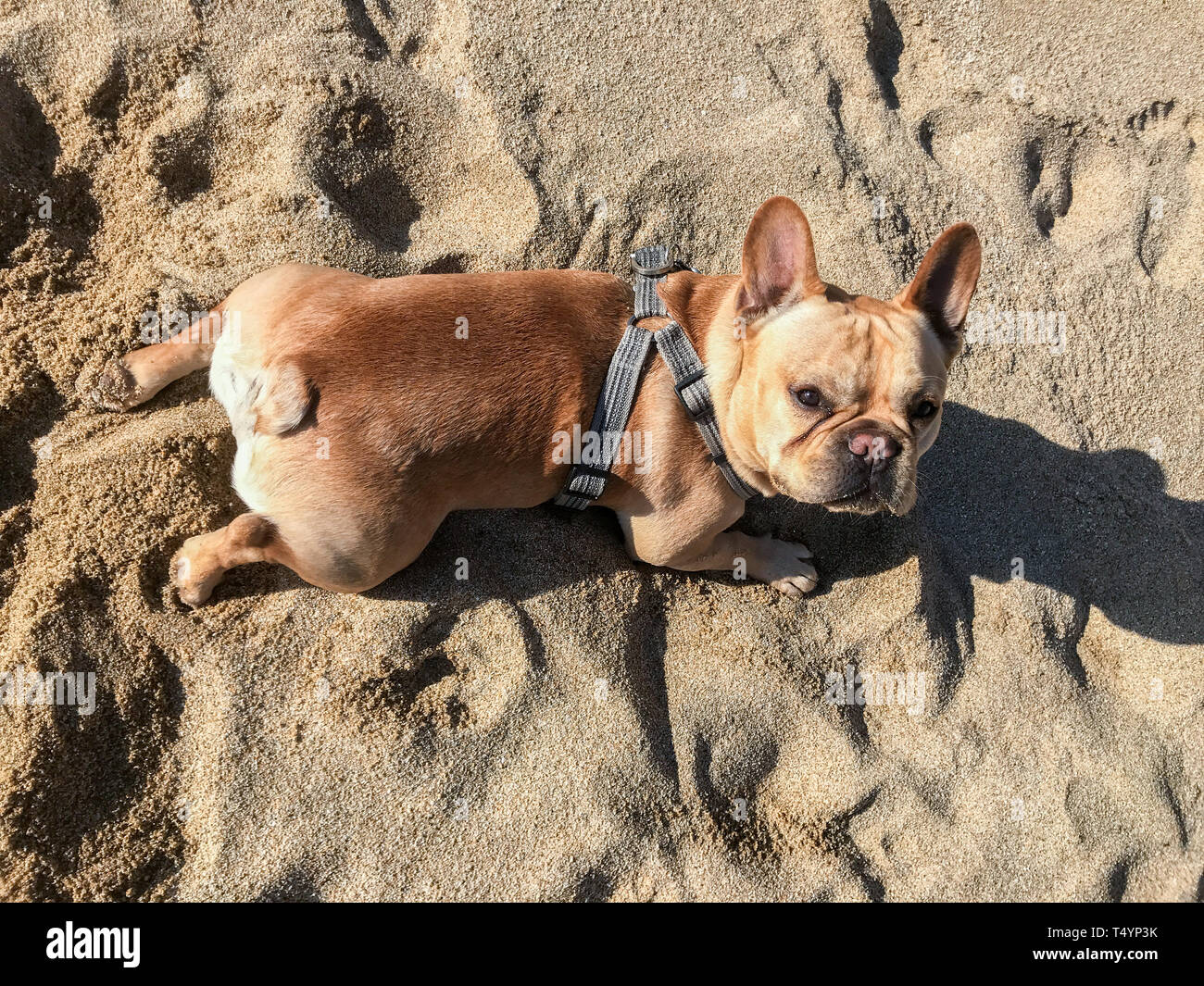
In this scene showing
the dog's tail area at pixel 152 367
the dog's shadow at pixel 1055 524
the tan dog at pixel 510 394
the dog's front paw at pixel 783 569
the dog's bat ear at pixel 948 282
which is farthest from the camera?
the dog's shadow at pixel 1055 524

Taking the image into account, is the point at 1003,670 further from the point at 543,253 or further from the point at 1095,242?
the point at 543,253

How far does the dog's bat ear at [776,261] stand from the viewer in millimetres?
3084

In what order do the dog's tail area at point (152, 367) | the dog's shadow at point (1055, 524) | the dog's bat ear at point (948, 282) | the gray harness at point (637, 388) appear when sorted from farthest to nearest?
1. the dog's shadow at point (1055, 524)
2. the dog's tail area at point (152, 367)
3. the gray harness at point (637, 388)
4. the dog's bat ear at point (948, 282)

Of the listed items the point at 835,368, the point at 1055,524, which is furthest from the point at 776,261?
the point at 1055,524

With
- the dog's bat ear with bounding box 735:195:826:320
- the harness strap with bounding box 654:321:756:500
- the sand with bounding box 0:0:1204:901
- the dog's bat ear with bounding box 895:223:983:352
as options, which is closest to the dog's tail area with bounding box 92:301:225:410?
the sand with bounding box 0:0:1204:901

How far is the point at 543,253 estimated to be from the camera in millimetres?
4230

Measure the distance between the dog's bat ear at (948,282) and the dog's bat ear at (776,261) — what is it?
40cm

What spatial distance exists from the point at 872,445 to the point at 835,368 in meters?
0.34

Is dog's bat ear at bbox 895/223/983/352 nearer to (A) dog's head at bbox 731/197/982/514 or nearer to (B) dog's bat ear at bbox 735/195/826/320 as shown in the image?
(A) dog's head at bbox 731/197/982/514

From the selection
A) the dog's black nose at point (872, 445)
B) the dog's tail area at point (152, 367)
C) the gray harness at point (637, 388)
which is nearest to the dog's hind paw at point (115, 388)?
the dog's tail area at point (152, 367)

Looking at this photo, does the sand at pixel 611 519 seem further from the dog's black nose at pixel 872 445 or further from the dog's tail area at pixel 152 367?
the dog's black nose at pixel 872 445

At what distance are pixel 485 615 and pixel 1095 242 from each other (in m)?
4.07
